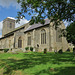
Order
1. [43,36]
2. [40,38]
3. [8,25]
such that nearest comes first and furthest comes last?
[43,36] → [40,38] → [8,25]

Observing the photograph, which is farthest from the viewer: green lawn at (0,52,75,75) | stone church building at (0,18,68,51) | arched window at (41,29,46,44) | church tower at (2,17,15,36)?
church tower at (2,17,15,36)

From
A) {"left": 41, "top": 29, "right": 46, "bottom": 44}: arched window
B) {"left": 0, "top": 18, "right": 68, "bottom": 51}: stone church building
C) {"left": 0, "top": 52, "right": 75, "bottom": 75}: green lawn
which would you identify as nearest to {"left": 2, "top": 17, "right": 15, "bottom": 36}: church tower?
{"left": 0, "top": 18, "right": 68, "bottom": 51}: stone church building

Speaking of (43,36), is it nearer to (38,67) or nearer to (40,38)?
(40,38)

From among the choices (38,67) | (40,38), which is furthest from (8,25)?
(38,67)

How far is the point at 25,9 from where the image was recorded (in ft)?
27.6

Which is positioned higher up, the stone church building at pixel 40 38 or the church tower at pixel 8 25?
the church tower at pixel 8 25

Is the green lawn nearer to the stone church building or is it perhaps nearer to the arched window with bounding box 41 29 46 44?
the stone church building

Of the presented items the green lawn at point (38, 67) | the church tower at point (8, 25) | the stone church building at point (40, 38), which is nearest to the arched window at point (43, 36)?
the stone church building at point (40, 38)

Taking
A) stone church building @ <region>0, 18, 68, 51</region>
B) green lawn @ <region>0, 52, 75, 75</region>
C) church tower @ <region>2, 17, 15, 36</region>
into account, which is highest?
church tower @ <region>2, 17, 15, 36</region>

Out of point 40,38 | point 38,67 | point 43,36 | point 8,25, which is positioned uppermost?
point 8,25

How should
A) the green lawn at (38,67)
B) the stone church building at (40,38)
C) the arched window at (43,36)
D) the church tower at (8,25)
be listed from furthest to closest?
the church tower at (8,25)
the arched window at (43,36)
the stone church building at (40,38)
the green lawn at (38,67)

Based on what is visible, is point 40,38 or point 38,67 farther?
point 40,38

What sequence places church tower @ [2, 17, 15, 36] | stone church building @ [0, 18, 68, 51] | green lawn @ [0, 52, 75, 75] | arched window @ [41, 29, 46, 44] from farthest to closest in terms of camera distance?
church tower @ [2, 17, 15, 36] → arched window @ [41, 29, 46, 44] → stone church building @ [0, 18, 68, 51] → green lawn @ [0, 52, 75, 75]

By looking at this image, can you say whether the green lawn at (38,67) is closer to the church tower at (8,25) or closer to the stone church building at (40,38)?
the stone church building at (40,38)
